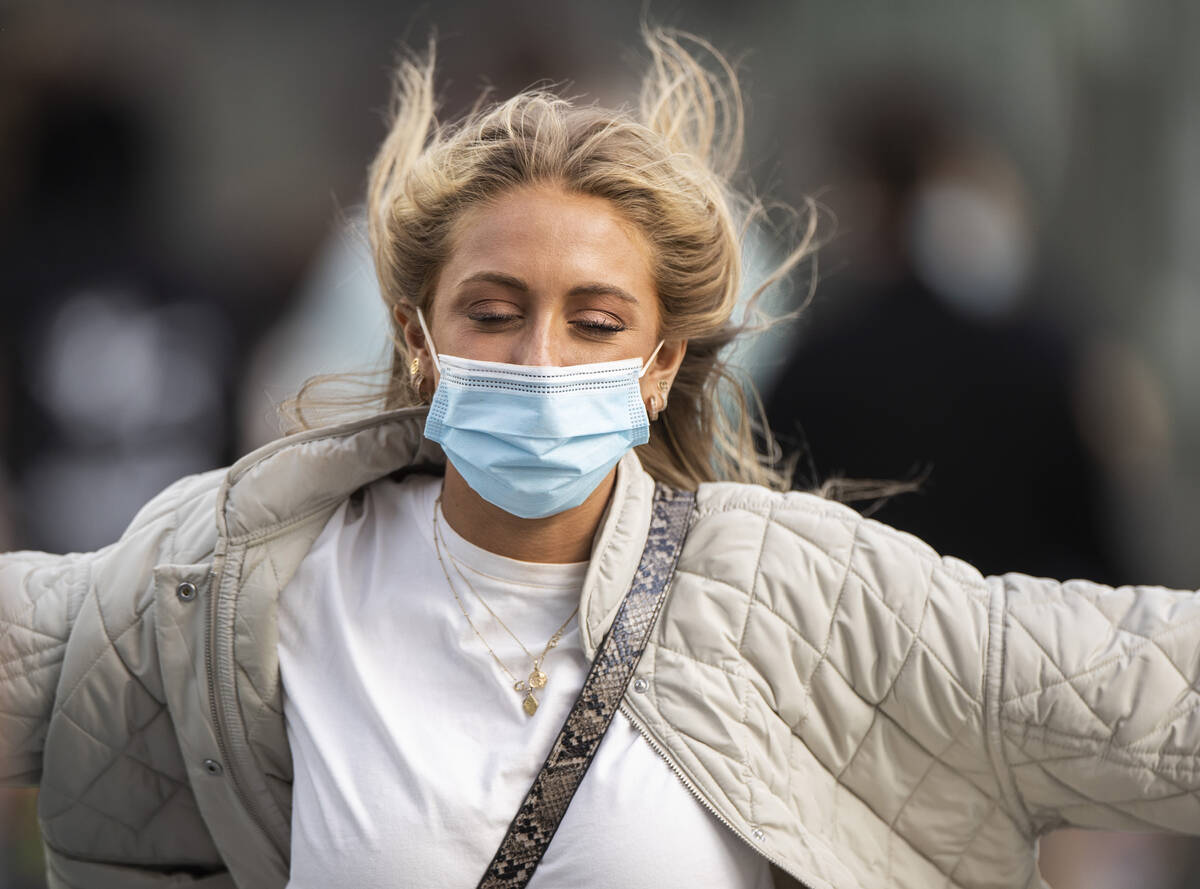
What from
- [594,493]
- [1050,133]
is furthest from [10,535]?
[1050,133]

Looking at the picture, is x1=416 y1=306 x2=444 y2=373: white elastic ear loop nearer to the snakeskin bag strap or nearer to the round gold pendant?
the snakeskin bag strap

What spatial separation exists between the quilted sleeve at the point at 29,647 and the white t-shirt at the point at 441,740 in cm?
36

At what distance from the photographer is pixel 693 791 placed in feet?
5.15

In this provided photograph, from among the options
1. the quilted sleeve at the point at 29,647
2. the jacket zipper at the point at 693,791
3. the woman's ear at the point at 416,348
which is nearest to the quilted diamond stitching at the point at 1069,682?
the jacket zipper at the point at 693,791

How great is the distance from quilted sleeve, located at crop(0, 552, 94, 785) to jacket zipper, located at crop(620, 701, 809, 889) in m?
0.88

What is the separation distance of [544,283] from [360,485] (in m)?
0.49

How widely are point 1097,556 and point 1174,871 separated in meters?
0.85

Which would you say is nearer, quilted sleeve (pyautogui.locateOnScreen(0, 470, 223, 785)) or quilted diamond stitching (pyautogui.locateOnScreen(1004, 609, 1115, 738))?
quilted diamond stitching (pyautogui.locateOnScreen(1004, 609, 1115, 738))

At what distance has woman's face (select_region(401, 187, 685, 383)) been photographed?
1.63 m

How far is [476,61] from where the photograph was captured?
429cm

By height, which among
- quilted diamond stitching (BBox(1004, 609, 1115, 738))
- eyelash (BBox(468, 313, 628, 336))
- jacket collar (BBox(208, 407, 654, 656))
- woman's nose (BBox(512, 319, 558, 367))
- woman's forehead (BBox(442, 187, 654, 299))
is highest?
woman's forehead (BBox(442, 187, 654, 299))

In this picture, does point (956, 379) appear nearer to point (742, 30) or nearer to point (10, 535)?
point (742, 30)

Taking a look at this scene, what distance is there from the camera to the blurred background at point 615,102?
11.7 ft

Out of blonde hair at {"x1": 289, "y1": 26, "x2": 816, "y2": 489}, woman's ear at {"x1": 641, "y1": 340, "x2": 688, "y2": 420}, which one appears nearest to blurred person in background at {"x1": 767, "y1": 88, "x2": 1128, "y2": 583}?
blonde hair at {"x1": 289, "y1": 26, "x2": 816, "y2": 489}
